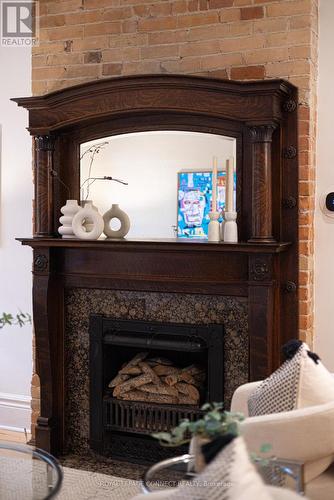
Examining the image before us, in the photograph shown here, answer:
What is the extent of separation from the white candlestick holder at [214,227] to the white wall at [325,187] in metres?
0.52

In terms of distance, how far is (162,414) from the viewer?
3.84m

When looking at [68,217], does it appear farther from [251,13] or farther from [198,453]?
[198,453]

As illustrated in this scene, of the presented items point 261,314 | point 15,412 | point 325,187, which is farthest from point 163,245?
point 15,412

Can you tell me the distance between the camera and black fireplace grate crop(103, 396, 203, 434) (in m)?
3.79

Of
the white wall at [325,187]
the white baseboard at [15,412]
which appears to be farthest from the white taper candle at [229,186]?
the white baseboard at [15,412]

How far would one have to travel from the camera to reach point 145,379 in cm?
386

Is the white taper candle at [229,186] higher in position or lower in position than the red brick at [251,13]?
lower

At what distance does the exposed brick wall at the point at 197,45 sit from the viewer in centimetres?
359

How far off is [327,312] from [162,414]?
1.04 metres

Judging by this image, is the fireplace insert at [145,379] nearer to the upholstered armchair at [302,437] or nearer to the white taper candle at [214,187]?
the white taper candle at [214,187]

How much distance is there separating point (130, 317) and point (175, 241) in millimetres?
535

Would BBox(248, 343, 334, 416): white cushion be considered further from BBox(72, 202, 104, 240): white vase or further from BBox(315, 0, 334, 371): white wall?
BBox(72, 202, 104, 240): white vase

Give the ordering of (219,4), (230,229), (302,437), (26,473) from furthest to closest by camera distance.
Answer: (219,4), (230,229), (26,473), (302,437)

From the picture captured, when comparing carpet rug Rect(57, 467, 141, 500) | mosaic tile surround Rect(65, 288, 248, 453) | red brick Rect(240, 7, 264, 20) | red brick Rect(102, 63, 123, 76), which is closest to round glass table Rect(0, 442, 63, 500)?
carpet rug Rect(57, 467, 141, 500)
